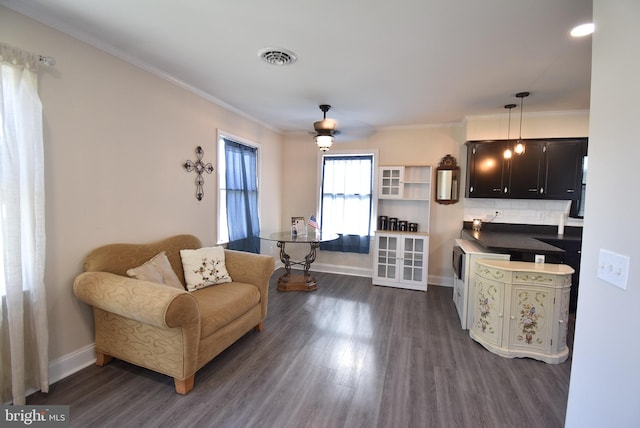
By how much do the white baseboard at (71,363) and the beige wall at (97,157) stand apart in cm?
3

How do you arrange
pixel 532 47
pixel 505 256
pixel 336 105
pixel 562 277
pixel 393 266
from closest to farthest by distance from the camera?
pixel 532 47 < pixel 562 277 < pixel 505 256 < pixel 336 105 < pixel 393 266

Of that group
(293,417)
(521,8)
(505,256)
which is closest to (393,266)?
(505,256)

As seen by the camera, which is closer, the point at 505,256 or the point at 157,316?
the point at 157,316

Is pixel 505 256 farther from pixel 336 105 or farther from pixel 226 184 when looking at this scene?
pixel 226 184

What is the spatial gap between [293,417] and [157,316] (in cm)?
106

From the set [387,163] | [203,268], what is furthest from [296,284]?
[387,163]

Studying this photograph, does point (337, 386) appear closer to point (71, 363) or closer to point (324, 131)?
point (71, 363)

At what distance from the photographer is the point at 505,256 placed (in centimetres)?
280

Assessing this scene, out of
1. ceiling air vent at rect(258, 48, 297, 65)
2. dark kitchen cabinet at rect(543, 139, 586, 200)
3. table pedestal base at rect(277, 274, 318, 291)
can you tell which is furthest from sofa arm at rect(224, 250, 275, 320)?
dark kitchen cabinet at rect(543, 139, 586, 200)

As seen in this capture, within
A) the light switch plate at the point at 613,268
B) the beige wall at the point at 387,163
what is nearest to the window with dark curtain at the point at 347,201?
the beige wall at the point at 387,163

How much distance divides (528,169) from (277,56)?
356 centimetres

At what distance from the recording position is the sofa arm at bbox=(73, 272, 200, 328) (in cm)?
171

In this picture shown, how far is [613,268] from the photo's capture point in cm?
106

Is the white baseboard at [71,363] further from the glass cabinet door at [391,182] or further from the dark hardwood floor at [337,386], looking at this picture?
the glass cabinet door at [391,182]
